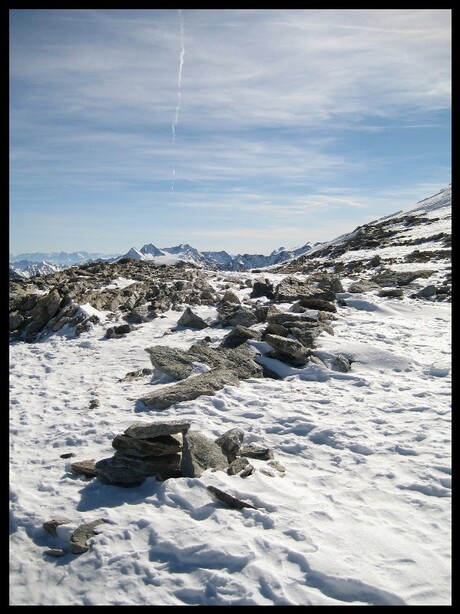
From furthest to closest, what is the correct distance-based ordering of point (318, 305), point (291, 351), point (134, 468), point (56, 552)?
point (318, 305)
point (291, 351)
point (134, 468)
point (56, 552)

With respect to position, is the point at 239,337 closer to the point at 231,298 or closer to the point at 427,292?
the point at 231,298

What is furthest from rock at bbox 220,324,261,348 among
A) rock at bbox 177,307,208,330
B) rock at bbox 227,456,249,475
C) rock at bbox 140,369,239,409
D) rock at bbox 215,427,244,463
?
rock at bbox 227,456,249,475

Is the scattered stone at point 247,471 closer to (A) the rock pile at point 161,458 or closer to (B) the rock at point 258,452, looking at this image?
(A) the rock pile at point 161,458

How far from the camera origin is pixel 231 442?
7.45 meters

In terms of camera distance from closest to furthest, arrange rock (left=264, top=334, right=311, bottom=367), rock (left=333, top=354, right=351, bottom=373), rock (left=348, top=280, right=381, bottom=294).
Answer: rock (left=333, top=354, right=351, bottom=373)
rock (left=264, top=334, right=311, bottom=367)
rock (left=348, top=280, right=381, bottom=294)

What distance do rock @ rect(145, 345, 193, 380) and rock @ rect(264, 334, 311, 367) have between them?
291cm

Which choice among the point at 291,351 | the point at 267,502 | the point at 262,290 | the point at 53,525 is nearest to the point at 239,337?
the point at 291,351

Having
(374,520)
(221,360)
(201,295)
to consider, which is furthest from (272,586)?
(201,295)

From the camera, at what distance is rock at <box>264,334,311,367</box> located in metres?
12.0

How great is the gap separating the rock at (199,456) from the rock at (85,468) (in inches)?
66.3

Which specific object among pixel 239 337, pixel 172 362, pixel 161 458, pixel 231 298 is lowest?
pixel 161 458

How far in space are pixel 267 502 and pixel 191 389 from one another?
180 inches

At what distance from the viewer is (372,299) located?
19.9m

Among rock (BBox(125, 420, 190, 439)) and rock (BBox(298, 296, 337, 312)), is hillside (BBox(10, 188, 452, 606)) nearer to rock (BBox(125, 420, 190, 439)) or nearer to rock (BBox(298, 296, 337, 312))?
rock (BBox(125, 420, 190, 439))
